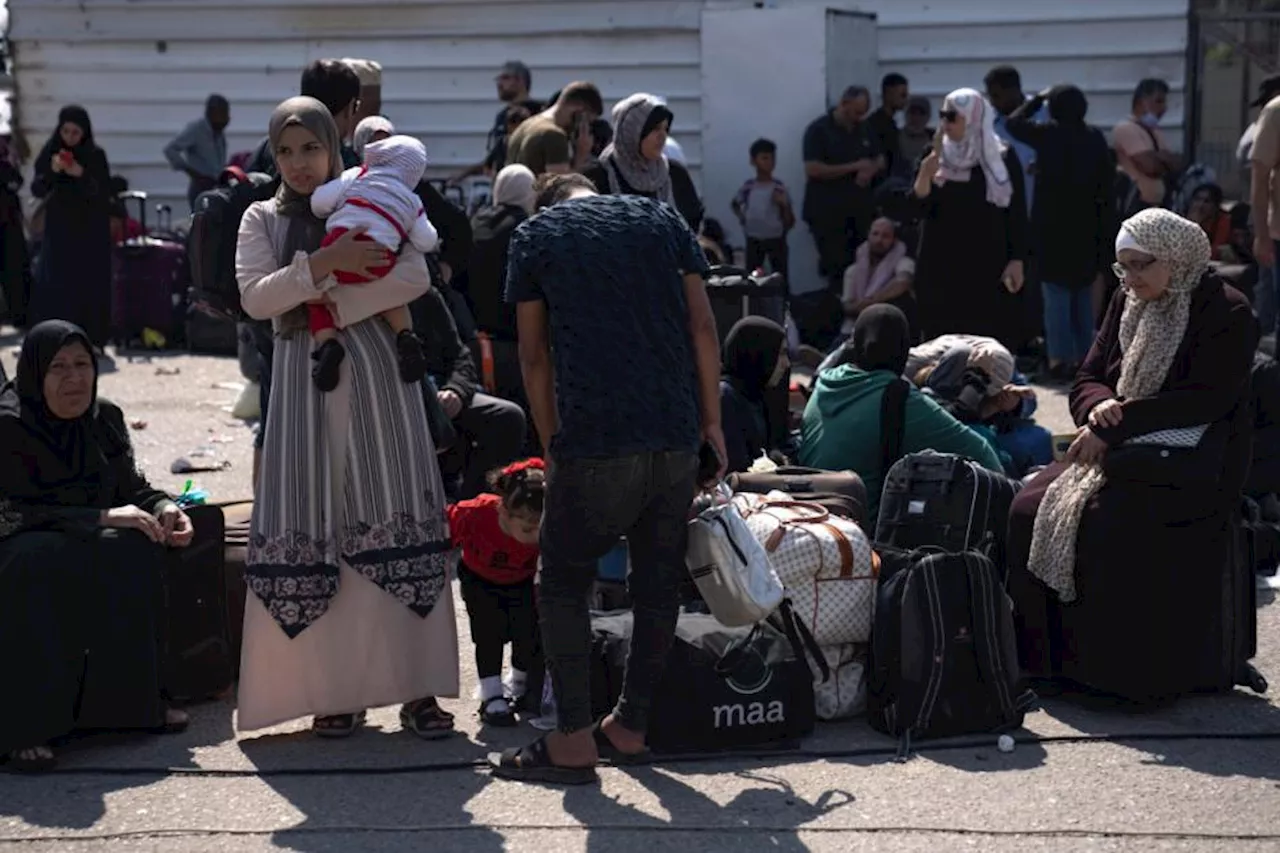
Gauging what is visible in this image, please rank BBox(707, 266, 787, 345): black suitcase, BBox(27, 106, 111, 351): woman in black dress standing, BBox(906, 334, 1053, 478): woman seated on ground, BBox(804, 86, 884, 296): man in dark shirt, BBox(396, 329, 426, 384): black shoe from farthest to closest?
BBox(804, 86, 884, 296): man in dark shirt → BBox(27, 106, 111, 351): woman in black dress standing → BBox(707, 266, 787, 345): black suitcase → BBox(906, 334, 1053, 478): woman seated on ground → BBox(396, 329, 426, 384): black shoe

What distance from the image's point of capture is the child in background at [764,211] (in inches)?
558

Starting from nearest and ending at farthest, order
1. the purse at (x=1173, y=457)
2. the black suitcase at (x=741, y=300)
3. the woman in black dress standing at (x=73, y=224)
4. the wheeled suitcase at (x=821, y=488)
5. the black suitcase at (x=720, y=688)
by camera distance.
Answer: the black suitcase at (x=720, y=688)
the purse at (x=1173, y=457)
the wheeled suitcase at (x=821, y=488)
the black suitcase at (x=741, y=300)
the woman in black dress standing at (x=73, y=224)

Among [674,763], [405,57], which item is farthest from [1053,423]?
[405,57]

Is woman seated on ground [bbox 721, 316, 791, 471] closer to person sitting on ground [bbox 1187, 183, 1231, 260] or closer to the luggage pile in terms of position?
the luggage pile

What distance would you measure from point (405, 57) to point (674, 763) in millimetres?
11303

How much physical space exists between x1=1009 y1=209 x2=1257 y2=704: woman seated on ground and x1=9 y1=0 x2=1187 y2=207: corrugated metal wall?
28.6ft

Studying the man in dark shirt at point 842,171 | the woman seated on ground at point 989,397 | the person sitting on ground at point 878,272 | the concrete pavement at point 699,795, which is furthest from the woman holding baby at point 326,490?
the man in dark shirt at point 842,171

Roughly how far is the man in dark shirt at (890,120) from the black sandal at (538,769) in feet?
30.9

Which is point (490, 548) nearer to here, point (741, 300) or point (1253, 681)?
point (1253, 681)

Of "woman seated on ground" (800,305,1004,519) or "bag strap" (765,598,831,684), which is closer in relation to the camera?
"bag strap" (765,598,831,684)

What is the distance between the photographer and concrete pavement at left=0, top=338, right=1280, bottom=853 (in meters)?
4.86

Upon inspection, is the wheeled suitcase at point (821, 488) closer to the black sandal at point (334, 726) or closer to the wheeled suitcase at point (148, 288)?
the black sandal at point (334, 726)

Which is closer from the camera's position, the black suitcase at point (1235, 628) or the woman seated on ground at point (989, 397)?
the black suitcase at point (1235, 628)

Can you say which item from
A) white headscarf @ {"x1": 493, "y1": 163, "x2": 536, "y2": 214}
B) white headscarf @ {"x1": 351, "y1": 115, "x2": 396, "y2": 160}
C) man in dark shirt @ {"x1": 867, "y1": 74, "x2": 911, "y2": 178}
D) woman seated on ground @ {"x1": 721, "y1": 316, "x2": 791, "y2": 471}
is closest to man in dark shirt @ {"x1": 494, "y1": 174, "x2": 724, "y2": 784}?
woman seated on ground @ {"x1": 721, "y1": 316, "x2": 791, "y2": 471}
